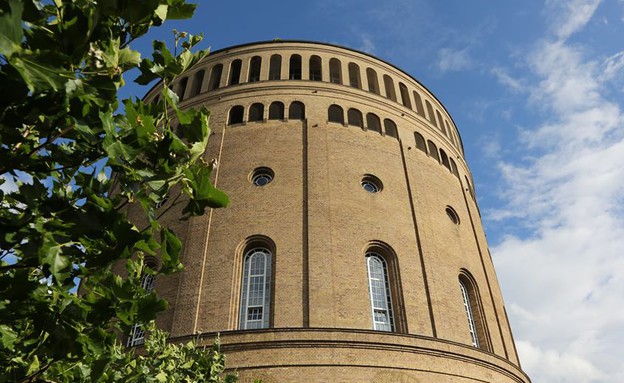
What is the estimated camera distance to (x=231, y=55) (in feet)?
70.9

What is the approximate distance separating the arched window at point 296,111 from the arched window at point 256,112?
113 cm

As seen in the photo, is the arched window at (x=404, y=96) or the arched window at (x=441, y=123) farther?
the arched window at (x=441, y=123)

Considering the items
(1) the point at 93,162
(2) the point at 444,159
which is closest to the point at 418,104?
(2) the point at 444,159

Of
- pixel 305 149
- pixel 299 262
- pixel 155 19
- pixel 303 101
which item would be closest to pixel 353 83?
pixel 303 101

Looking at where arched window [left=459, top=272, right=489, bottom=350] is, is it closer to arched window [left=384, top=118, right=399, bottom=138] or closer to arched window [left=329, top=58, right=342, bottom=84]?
arched window [left=384, top=118, right=399, bottom=138]

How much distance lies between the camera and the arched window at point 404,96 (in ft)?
71.4

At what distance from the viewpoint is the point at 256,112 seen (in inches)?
754

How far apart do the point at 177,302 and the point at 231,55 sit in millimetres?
12135

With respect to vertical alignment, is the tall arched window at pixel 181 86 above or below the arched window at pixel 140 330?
above

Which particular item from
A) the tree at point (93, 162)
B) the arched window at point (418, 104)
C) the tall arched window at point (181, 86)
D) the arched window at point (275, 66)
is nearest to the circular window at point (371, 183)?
the arched window at point (418, 104)

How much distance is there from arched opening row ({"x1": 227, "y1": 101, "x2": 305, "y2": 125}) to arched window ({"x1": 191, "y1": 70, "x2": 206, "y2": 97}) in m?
2.97

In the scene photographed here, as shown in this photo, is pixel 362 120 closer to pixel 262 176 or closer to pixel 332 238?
pixel 262 176

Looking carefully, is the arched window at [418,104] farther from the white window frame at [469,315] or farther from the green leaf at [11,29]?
the green leaf at [11,29]

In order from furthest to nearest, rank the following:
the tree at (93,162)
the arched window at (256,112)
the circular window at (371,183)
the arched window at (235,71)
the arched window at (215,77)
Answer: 1. the arched window at (215,77)
2. the arched window at (235,71)
3. the arched window at (256,112)
4. the circular window at (371,183)
5. the tree at (93,162)
